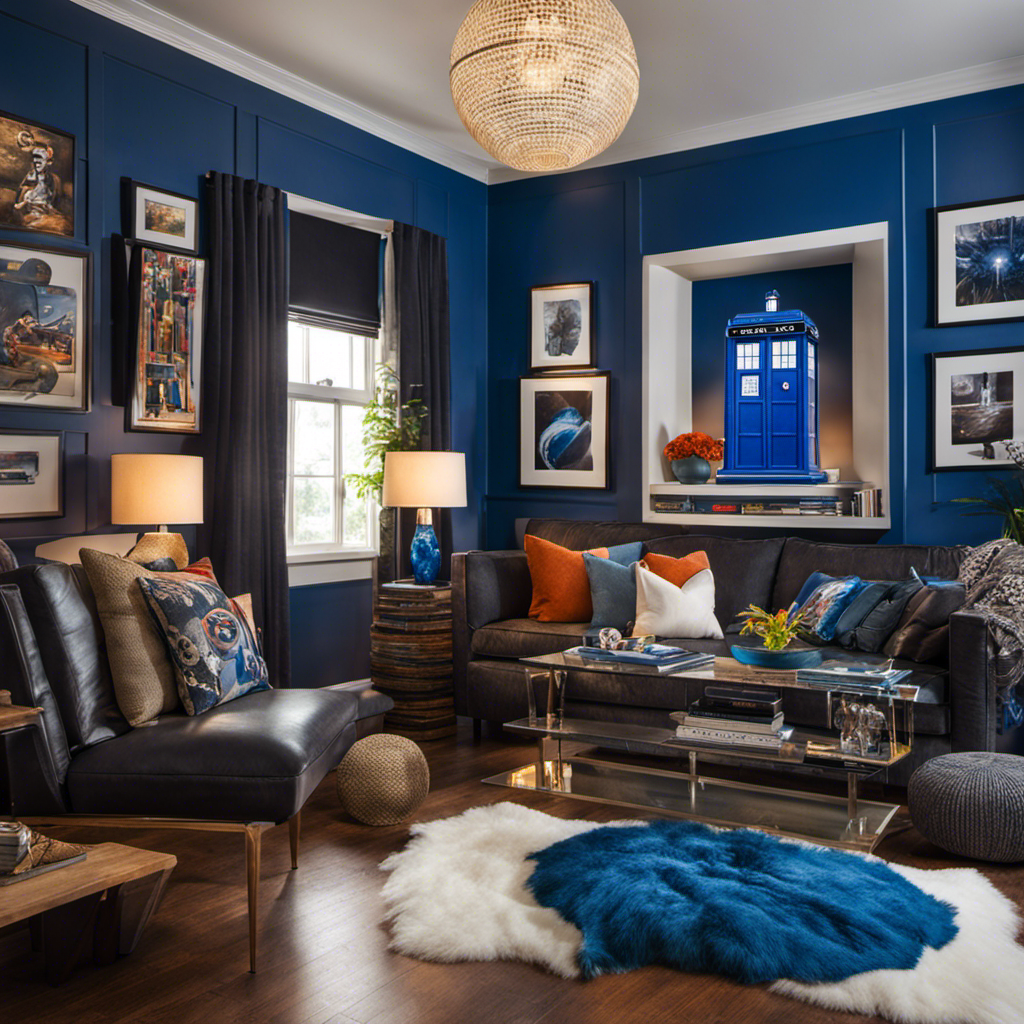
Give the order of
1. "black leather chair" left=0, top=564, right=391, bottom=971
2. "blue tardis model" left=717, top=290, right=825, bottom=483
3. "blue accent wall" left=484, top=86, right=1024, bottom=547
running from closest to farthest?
"black leather chair" left=0, top=564, right=391, bottom=971 < "blue accent wall" left=484, top=86, right=1024, bottom=547 < "blue tardis model" left=717, top=290, right=825, bottom=483

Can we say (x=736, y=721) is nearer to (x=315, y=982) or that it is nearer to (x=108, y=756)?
(x=315, y=982)

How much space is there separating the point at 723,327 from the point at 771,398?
0.80 metres

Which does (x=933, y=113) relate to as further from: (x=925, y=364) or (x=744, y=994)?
(x=744, y=994)

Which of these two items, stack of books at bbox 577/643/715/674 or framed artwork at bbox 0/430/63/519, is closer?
stack of books at bbox 577/643/715/674

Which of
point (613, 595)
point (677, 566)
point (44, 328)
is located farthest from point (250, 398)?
point (677, 566)

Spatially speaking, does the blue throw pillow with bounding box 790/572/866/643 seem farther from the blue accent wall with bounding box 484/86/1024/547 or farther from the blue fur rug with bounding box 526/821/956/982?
the blue fur rug with bounding box 526/821/956/982

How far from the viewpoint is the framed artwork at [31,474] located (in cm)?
353

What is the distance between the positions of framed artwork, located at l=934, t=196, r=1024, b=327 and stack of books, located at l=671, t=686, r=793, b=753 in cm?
250

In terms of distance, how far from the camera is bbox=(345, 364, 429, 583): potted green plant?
16.5ft

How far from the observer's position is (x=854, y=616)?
12.2 ft

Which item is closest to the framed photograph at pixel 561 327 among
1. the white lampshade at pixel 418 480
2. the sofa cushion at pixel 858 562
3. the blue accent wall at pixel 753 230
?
the blue accent wall at pixel 753 230

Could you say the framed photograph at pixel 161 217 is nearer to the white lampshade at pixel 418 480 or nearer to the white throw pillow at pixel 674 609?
the white lampshade at pixel 418 480

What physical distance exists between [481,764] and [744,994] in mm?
1952

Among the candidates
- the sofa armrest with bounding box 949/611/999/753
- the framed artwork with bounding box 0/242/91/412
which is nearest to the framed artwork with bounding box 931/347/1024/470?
the sofa armrest with bounding box 949/611/999/753
